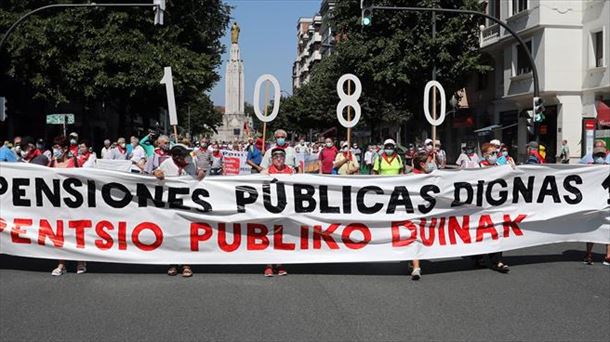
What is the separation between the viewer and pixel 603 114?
28266 millimetres

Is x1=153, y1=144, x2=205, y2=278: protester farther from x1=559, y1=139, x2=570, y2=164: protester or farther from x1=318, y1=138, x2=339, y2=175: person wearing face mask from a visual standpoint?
x1=559, y1=139, x2=570, y2=164: protester

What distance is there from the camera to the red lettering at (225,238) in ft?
27.3

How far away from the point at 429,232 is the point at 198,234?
282 cm

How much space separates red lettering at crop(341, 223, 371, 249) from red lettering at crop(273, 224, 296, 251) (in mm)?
638

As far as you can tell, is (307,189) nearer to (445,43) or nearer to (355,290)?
(355,290)

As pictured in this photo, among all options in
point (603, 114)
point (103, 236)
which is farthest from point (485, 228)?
point (603, 114)

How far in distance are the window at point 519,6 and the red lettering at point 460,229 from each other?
88.9 feet

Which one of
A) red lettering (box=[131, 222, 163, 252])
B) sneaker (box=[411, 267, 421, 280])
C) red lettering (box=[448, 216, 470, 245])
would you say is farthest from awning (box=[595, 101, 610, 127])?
red lettering (box=[131, 222, 163, 252])

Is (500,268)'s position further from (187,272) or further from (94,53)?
(94,53)

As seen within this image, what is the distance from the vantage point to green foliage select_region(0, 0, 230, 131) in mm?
28234

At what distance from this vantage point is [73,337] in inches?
221

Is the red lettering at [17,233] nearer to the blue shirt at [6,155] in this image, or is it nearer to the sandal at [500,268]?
the sandal at [500,268]

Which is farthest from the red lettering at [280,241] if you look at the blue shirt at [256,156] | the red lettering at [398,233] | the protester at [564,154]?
the protester at [564,154]

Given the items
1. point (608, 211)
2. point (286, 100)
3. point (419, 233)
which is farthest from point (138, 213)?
point (286, 100)
